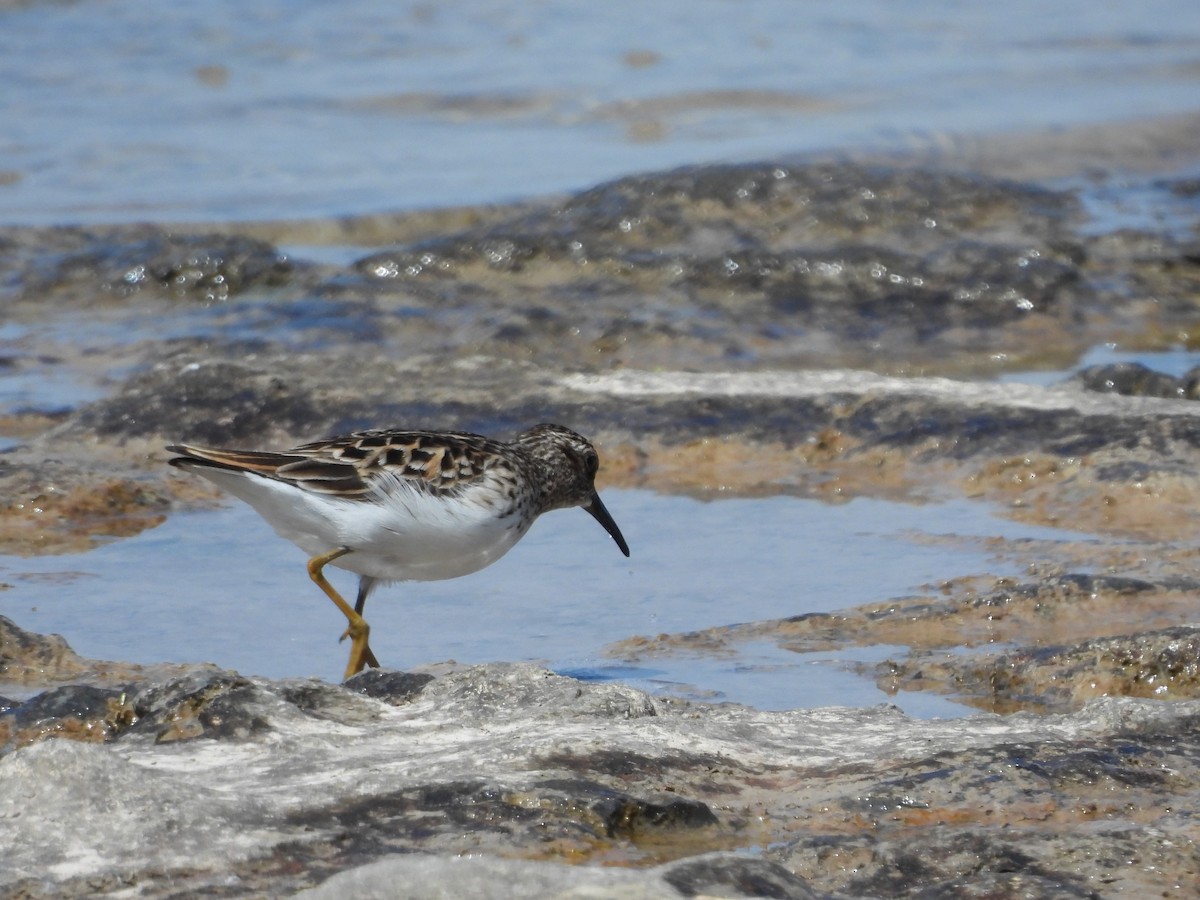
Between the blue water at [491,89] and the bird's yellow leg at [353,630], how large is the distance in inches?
335

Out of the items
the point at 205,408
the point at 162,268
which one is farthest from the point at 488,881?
the point at 162,268

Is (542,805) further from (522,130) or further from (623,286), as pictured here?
(522,130)

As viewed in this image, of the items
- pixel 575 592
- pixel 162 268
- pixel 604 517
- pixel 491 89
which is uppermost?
pixel 491 89

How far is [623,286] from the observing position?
11.4 metres

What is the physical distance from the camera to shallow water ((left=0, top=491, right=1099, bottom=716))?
5.62m

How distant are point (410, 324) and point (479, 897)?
26.7 ft

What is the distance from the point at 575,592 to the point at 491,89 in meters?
12.5

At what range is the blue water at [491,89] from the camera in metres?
15.2

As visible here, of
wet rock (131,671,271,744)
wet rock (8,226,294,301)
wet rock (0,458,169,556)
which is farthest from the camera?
wet rock (8,226,294,301)

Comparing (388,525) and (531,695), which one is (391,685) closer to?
(531,695)

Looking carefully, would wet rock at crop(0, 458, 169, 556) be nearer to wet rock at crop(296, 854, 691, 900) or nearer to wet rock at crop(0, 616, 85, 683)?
wet rock at crop(0, 616, 85, 683)

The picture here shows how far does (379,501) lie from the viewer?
5.67 m

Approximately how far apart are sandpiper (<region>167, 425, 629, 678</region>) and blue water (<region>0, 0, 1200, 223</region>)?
27.4ft

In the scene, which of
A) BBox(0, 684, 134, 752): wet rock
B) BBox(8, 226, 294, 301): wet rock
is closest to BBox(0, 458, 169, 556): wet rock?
BBox(0, 684, 134, 752): wet rock
